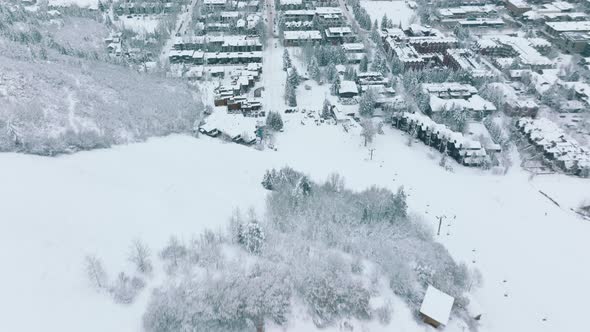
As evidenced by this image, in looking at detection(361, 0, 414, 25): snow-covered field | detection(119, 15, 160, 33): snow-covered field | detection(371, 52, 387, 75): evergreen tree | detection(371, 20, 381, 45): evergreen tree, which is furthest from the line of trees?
detection(361, 0, 414, 25): snow-covered field

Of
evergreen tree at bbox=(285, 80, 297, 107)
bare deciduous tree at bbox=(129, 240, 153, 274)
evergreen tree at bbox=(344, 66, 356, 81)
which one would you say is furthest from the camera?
evergreen tree at bbox=(344, 66, 356, 81)

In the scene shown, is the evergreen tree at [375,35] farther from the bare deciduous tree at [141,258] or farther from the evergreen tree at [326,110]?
the bare deciduous tree at [141,258]

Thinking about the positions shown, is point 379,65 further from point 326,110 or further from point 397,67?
point 326,110

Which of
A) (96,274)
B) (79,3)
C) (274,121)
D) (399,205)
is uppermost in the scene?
(79,3)

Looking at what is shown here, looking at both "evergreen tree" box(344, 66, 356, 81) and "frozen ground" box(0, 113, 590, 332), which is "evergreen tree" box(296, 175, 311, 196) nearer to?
"frozen ground" box(0, 113, 590, 332)

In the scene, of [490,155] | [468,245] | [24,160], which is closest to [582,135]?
[490,155]

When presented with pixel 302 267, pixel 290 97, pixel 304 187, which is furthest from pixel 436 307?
pixel 290 97
